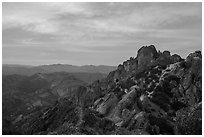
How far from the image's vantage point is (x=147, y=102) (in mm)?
108125

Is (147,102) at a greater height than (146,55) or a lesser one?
lesser

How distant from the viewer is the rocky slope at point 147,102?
Result: 264 feet

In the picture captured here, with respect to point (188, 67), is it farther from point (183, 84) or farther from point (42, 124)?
point (42, 124)

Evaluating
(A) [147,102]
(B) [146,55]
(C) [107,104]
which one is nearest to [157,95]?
(A) [147,102]

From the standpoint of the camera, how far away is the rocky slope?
8044 centimetres

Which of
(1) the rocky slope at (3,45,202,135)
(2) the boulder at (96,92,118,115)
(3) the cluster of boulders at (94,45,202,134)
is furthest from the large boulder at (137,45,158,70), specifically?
(2) the boulder at (96,92,118,115)

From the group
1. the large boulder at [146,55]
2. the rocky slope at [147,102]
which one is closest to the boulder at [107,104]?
the rocky slope at [147,102]

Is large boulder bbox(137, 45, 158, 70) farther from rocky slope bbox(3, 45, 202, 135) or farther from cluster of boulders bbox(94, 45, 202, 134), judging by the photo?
cluster of boulders bbox(94, 45, 202, 134)

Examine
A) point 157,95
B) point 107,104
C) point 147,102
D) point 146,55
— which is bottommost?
point 107,104

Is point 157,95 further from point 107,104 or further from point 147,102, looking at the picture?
point 107,104

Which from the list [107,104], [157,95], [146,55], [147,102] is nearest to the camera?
[147,102]

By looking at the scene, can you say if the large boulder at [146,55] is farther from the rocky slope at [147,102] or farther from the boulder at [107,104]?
the boulder at [107,104]

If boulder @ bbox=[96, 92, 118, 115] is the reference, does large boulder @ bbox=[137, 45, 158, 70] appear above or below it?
above

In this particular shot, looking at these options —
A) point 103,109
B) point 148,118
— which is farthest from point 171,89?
point 148,118
